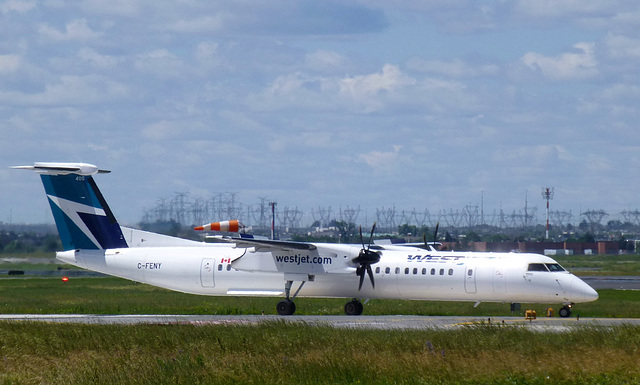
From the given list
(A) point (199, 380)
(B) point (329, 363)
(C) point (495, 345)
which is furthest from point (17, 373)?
(C) point (495, 345)

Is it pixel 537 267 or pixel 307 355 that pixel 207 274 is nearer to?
pixel 537 267

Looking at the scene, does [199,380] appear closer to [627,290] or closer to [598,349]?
[598,349]

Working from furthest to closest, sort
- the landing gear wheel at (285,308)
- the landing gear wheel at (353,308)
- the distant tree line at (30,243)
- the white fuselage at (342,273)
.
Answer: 1. the distant tree line at (30,243)
2. the landing gear wheel at (353,308)
3. the landing gear wheel at (285,308)
4. the white fuselage at (342,273)

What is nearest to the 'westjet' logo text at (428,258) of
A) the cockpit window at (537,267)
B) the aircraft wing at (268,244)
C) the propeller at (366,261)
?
the propeller at (366,261)

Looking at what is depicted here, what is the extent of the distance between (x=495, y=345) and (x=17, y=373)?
37.2ft

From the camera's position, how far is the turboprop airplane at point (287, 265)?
33219 millimetres

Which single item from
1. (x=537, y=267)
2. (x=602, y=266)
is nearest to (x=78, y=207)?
(x=537, y=267)

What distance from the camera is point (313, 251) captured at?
118 feet

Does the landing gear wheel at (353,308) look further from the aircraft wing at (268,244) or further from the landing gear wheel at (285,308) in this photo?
the aircraft wing at (268,244)

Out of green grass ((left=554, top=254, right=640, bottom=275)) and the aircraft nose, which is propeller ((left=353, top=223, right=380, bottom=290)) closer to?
the aircraft nose

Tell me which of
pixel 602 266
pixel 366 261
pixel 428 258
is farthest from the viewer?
pixel 602 266

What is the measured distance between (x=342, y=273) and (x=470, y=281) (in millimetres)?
5128

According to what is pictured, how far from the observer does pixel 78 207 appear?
37.7m

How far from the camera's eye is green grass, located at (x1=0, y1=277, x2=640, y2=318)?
131 ft
